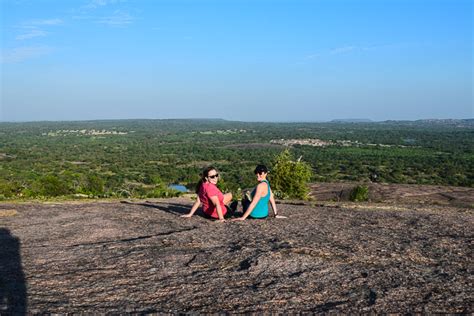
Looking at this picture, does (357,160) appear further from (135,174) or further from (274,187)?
(274,187)

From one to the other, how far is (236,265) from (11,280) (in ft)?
9.36

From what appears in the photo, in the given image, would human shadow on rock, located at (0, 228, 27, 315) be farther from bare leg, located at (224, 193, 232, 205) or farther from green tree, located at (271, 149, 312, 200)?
green tree, located at (271, 149, 312, 200)

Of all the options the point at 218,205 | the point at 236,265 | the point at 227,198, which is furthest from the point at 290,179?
the point at 236,265

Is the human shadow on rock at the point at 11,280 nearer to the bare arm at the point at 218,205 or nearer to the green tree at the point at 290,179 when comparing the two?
the bare arm at the point at 218,205

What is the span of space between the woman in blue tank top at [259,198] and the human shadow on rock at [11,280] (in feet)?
13.7

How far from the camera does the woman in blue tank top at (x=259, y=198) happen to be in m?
9.22

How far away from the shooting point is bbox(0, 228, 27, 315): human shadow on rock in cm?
480

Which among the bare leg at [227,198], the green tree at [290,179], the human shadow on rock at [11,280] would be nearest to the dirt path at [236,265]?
the human shadow on rock at [11,280]

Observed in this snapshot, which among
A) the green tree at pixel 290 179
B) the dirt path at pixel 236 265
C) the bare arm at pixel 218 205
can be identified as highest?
the bare arm at pixel 218 205

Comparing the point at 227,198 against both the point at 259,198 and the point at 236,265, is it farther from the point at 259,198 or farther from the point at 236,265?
the point at 236,265

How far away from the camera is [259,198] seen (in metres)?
9.42

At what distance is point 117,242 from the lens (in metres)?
8.05

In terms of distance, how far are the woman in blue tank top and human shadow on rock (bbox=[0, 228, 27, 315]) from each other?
4182mm

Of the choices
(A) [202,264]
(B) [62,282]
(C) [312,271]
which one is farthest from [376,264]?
(B) [62,282]
